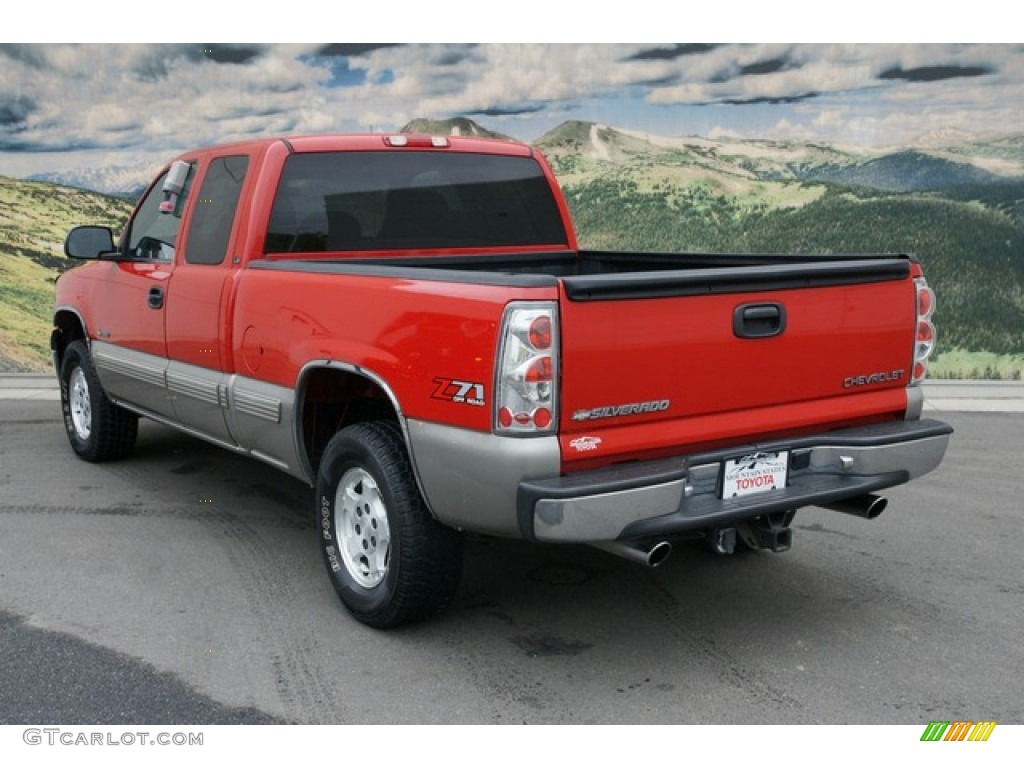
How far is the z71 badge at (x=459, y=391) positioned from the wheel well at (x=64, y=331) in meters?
4.10

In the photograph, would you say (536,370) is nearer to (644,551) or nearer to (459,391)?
(459,391)

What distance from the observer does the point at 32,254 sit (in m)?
12.0

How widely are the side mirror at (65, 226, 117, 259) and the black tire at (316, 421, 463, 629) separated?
254cm

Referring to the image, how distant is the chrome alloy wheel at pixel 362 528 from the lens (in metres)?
4.18

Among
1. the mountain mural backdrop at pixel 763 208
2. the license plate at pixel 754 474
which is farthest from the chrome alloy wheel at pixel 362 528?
the mountain mural backdrop at pixel 763 208

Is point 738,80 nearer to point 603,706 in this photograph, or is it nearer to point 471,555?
point 471,555

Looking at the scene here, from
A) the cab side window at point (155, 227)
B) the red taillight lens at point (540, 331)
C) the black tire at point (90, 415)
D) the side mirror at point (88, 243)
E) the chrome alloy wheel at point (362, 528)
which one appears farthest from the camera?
the black tire at point (90, 415)

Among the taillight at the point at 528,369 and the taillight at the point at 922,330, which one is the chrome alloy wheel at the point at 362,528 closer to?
the taillight at the point at 528,369

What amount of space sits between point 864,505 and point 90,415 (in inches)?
195

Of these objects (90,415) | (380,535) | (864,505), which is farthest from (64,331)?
(864,505)

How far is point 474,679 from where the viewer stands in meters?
3.82

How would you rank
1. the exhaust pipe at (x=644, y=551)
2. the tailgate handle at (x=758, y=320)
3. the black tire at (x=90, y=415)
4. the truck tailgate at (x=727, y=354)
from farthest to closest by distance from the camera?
the black tire at (x=90, y=415)
the tailgate handle at (x=758, y=320)
the exhaust pipe at (x=644, y=551)
the truck tailgate at (x=727, y=354)

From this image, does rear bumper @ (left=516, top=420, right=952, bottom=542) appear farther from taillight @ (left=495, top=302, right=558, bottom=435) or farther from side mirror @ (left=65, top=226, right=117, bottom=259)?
side mirror @ (left=65, top=226, right=117, bottom=259)

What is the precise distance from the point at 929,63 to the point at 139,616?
10593mm
